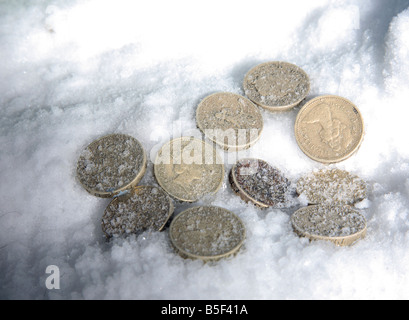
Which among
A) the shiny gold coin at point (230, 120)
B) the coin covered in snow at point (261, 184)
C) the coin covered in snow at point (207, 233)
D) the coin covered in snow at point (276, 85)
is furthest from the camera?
the coin covered in snow at point (276, 85)

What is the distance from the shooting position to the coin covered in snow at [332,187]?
69.9 inches

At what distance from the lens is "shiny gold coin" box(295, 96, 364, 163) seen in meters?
1.87

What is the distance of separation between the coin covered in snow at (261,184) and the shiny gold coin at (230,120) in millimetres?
115

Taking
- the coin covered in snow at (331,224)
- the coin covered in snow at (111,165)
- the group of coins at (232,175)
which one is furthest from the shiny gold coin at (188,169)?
the coin covered in snow at (331,224)

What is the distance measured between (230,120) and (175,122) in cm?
29

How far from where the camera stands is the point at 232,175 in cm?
175

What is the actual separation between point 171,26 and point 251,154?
3.32ft

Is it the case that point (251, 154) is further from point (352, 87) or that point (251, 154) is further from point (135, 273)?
point (135, 273)

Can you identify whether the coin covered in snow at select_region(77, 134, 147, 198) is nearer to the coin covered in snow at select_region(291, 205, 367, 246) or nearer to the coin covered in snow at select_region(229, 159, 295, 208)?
the coin covered in snow at select_region(229, 159, 295, 208)

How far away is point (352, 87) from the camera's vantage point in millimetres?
2033

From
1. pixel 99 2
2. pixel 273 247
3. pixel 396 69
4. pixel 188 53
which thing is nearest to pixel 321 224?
pixel 273 247

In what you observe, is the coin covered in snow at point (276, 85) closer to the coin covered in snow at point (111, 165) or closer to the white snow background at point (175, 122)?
the white snow background at point (175, 122)

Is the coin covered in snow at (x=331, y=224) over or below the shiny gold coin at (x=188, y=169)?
below

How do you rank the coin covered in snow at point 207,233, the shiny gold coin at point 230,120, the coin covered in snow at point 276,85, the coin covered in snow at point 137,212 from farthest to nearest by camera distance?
the coin covered in snow at point 276,85
the shiny gold coin at point 230,120
the coin covered in snow at point 137,212
the coin covered in snow at point 207,233
